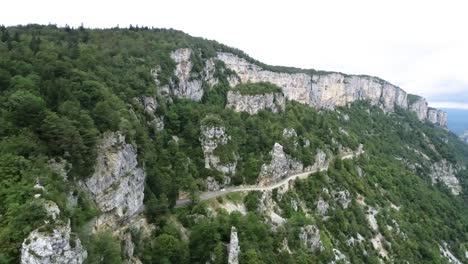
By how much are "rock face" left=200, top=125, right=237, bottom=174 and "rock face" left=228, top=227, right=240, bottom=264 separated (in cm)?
2729

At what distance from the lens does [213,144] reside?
9144 cm

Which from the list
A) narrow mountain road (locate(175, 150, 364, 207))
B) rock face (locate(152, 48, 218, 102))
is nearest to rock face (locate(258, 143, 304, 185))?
narrow mountain road (locate(175, 150, 364, 207))

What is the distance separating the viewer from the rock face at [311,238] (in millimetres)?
78375

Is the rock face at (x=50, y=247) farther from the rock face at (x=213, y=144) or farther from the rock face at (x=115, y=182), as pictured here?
the rock face at (x=213, y=144)

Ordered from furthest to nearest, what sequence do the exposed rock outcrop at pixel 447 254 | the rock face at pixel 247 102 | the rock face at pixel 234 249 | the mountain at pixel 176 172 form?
the rock face at pixel 247 102
the exposed rock outcrop at pixel 447 254
the rock face at pixel 234 249
the mountain at pixel 176 172

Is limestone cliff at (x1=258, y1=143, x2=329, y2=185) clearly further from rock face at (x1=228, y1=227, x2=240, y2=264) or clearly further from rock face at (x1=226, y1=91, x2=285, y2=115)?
rock face at (x1=228, y1=227, x2=240, y2=264)

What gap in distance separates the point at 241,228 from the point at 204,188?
17.3 meters

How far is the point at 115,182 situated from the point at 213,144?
33692mm

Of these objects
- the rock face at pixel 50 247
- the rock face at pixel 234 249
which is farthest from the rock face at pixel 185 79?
the rock face at pixel 50 247

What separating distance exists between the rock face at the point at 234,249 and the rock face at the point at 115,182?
14170mm

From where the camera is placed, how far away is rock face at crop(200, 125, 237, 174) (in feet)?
295

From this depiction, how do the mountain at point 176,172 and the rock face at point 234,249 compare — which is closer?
the mountain at point 176,172

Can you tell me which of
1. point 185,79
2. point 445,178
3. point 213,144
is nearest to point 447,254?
point 213,144

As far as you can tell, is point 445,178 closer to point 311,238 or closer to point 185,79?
point 185,79
